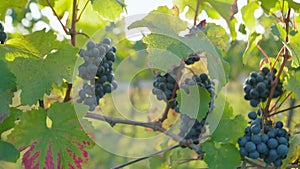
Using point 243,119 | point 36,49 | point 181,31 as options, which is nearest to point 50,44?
point 36,49

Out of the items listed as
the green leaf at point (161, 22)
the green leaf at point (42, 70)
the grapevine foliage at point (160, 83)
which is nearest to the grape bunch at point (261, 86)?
the grapevine foliage at point (160, 83)

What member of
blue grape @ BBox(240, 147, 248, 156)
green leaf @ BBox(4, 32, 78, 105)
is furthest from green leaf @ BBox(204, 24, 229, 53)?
green leaf @ BBox(4, 32, 78, 105)

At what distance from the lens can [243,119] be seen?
1.81 meters

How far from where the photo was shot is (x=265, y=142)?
1733 millimetres

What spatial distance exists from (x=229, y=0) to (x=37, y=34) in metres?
0.62

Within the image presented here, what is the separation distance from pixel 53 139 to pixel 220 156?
546 millimetres

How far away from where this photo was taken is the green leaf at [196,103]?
5.62 ft

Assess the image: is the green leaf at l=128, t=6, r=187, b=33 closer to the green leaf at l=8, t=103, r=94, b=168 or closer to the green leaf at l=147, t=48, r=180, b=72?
the green leaf at l=147, t=48, r=180, b=72

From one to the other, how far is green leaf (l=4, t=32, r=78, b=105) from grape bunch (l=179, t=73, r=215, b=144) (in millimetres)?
415

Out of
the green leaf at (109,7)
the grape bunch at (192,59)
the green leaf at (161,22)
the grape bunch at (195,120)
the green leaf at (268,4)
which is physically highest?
the green leaf at (268,4)

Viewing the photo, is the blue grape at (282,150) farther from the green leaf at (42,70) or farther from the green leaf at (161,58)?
the green leaf at (42,70)

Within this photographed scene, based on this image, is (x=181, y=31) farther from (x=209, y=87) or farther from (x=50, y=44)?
(x=50, y=44)

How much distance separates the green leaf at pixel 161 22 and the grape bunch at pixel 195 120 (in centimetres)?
19

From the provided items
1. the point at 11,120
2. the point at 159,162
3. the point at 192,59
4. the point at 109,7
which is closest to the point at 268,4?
the point at 192,59
